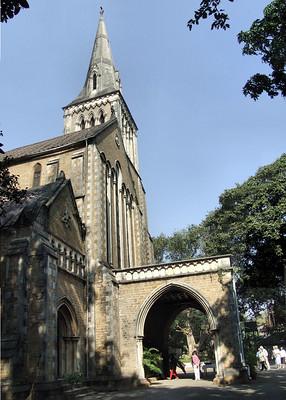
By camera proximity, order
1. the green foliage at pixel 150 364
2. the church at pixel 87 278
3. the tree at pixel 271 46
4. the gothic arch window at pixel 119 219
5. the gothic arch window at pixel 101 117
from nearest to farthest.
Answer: the tree at pixel 271 46
the church at pixel 87 278
the green foliage at pixel 150 364
the gothic arch window at pixel 119 219
the gothic arch window at pixel 101 117

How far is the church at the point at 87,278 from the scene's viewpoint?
14164 mm

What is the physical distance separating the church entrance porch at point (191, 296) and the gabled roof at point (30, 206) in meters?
5.88

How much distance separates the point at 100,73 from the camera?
40469mm

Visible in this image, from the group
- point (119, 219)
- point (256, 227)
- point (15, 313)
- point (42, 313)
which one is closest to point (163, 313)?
point (119, 219)

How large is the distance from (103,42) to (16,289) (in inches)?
1412

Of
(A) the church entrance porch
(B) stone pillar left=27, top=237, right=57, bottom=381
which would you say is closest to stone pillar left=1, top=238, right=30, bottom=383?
(B) stone pillar left=27, top=237, right=57, bottom=381

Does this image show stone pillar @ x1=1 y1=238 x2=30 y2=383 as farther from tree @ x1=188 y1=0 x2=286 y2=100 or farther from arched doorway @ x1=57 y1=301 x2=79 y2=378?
tree @ x1=188 y1=0 x2=286 y2=100

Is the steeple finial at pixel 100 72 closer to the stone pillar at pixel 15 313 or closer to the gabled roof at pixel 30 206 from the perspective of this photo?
the gabled roof at pixel 30 206

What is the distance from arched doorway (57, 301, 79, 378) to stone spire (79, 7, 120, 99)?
23953mm

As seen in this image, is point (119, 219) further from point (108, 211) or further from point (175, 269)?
point (175, 269)

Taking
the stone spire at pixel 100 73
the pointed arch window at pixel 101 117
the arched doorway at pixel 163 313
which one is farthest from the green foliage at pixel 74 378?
the stone spire at pixel 100 73

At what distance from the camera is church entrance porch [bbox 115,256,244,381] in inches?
715

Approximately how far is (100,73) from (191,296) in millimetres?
27403

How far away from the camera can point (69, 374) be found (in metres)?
16.8
